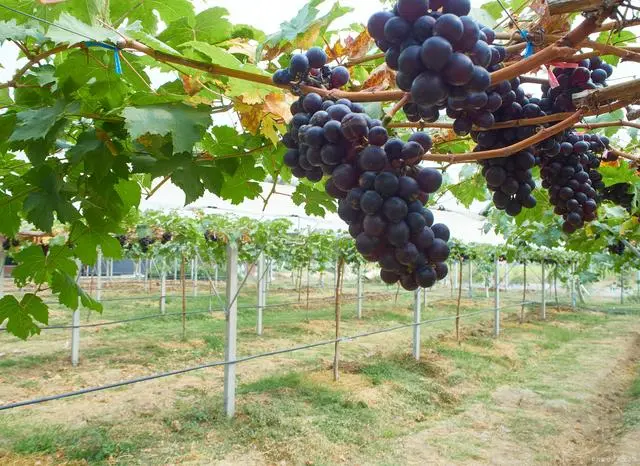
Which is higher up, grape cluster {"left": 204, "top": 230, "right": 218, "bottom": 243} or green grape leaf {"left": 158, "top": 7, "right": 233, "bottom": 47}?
green grape leaf {"left": 158, "top": 7, "right": 233, "bottom": 47}

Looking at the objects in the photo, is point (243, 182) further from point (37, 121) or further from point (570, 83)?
point (570, 83)

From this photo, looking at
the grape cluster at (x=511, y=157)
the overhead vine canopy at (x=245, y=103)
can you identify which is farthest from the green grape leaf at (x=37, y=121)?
the grape cluster at (x=511, y=157)

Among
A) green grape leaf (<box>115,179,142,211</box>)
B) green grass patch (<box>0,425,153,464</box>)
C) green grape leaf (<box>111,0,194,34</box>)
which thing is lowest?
green grass patch (<box>0,425,153,464</box>)

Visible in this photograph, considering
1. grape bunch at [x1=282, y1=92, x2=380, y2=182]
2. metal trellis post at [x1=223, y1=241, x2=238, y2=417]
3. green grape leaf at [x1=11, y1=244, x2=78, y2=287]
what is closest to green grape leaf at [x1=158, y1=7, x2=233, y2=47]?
grape bunch at [x1=282, y1=92, x2=380, y2=182]

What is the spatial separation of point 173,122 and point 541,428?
22.7ft

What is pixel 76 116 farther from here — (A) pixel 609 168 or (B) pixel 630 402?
(B) pixel 630 402

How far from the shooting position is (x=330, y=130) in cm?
115

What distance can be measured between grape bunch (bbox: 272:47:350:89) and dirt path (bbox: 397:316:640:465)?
17.0 ft

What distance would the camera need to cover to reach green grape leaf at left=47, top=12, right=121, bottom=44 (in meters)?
1.21

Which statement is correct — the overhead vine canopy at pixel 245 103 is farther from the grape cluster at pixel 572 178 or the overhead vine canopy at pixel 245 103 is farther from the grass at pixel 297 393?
the grass at pixel 297 393

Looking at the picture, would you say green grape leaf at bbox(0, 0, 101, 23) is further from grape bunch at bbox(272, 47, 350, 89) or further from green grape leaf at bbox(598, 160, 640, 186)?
green grape leaf at bbox(598, 160, 640, 186)

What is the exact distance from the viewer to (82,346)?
11.2m

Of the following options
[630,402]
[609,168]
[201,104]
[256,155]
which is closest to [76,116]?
[201,104]

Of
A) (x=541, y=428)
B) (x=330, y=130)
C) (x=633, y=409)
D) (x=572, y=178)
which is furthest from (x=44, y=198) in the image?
(x=633, y=409)
